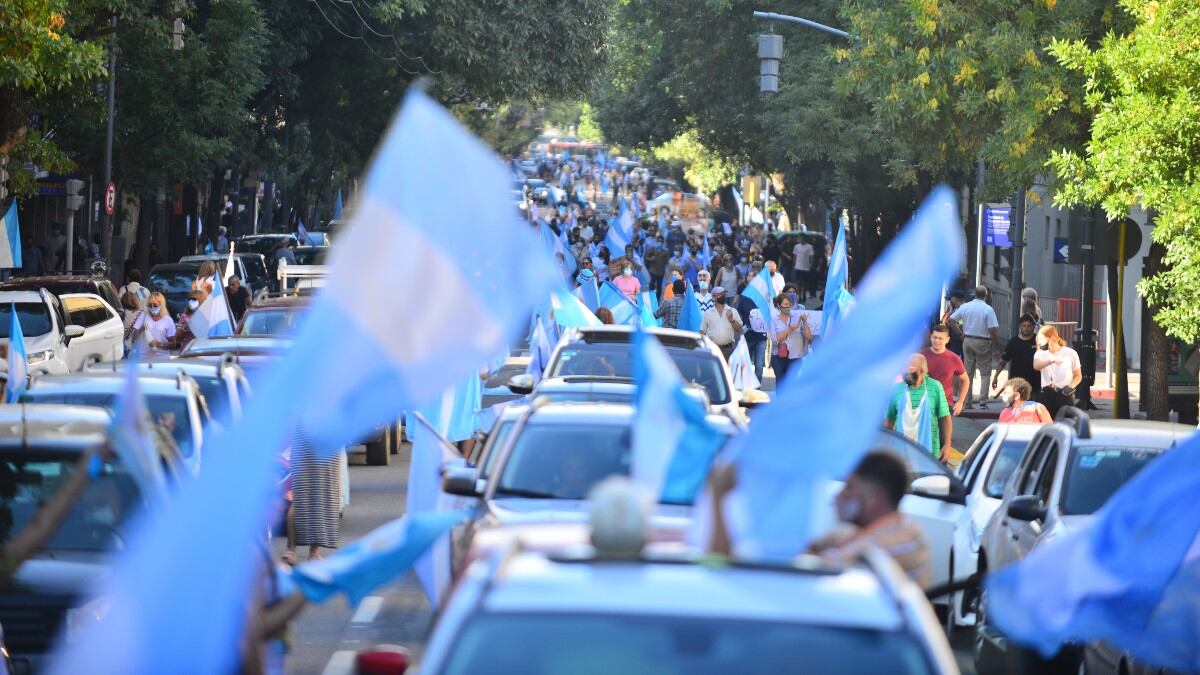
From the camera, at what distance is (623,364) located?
55.6 feet

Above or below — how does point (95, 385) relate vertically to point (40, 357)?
above

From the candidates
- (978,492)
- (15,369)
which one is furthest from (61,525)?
(978,492)

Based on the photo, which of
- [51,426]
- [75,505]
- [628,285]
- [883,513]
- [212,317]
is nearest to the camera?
[883,513]

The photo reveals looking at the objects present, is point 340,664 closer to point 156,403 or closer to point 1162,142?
point 156,403

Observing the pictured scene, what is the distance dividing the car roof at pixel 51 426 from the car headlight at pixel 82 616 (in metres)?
1.05

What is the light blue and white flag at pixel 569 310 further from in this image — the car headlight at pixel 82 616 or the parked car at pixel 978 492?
the car headlight at pixel 82 616

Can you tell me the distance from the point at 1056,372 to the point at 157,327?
9.57m

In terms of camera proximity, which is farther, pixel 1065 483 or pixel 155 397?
pixel 155 397

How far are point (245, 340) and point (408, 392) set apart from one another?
1277 cm

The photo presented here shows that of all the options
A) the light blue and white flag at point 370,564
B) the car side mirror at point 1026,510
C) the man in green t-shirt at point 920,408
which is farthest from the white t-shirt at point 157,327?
the light blue and white flag at point 370,564

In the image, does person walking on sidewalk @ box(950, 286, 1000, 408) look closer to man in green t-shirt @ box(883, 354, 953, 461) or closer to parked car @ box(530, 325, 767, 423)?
parked car @ box(530, 325, 767, 423)

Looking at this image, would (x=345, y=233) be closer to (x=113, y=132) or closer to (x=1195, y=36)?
(x=1195, y=36)

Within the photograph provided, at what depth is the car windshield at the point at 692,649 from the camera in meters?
4.71

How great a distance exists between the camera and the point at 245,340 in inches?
705
